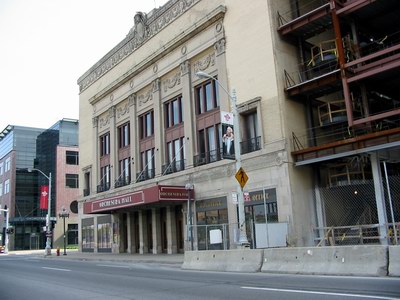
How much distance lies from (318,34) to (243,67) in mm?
5101

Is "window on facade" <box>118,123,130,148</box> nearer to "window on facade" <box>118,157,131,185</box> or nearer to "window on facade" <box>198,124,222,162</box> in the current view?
"window on facade" <box>118,157,131,185</box>

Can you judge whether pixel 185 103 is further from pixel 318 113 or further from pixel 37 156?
pixel 37 156

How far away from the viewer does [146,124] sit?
122 ft

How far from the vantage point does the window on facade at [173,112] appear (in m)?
32.9

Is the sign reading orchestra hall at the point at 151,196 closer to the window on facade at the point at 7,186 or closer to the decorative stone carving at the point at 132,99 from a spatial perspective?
the decorative stone carving at the point at 132,99

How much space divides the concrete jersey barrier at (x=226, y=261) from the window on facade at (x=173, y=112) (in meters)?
15.5

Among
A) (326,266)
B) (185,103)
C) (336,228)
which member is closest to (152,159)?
(185,103)

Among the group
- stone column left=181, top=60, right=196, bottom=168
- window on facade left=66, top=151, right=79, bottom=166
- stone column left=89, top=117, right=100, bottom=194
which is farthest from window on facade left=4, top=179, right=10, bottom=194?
stone column left=181, top=60, right=196, bottom=168

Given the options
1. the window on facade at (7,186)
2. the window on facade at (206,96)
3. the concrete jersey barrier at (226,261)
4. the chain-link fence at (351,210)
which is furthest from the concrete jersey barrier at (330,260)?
the window on facade at (7,186)

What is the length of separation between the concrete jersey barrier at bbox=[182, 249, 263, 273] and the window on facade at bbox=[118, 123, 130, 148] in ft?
72.5

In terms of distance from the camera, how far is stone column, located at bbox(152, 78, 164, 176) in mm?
33969

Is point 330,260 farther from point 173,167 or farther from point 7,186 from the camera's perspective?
point 7,186

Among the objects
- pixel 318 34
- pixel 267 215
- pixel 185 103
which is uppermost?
pixel 318 34

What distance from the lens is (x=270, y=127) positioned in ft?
81.7
